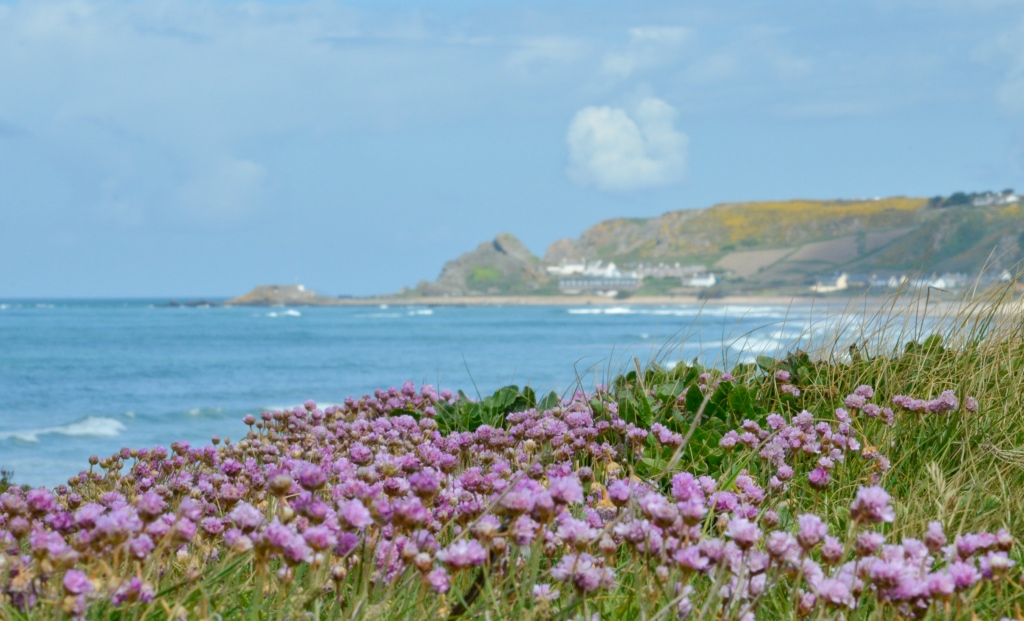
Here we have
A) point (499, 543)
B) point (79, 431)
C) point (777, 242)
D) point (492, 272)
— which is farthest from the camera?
point (492, 272)

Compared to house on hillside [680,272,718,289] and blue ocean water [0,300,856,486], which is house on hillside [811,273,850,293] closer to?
house on hillside [680,272,718,289]

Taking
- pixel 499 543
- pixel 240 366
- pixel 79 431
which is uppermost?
pixel 499 543

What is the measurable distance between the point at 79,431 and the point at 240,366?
17941 mm

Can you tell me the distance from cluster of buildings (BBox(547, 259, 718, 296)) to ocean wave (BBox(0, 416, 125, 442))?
98.9m

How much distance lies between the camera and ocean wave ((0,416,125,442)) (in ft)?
62.5

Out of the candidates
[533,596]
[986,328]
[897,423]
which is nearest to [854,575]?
[533,596]

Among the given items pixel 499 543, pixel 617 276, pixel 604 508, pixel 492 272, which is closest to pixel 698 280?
pixel 617 276

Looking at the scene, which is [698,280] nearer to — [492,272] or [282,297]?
[492,272]

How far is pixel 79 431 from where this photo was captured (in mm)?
19500

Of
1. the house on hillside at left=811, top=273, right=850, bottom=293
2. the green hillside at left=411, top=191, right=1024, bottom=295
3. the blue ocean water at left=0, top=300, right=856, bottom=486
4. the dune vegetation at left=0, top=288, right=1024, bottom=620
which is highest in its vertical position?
the green hillside at left=411, top=191, right=1024, bottom=295

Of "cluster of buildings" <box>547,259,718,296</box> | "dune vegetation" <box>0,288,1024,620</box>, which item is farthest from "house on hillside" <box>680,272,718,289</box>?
"dune vegetation" <box>0,288,1024,620</box>

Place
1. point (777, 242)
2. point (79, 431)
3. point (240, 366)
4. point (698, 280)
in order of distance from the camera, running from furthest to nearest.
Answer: point (777, 242) → point (698, 280) → point (240, 366) → point (79, 431)

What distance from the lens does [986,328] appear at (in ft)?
17.3

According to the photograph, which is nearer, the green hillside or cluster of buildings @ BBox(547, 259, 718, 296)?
the green hillside
